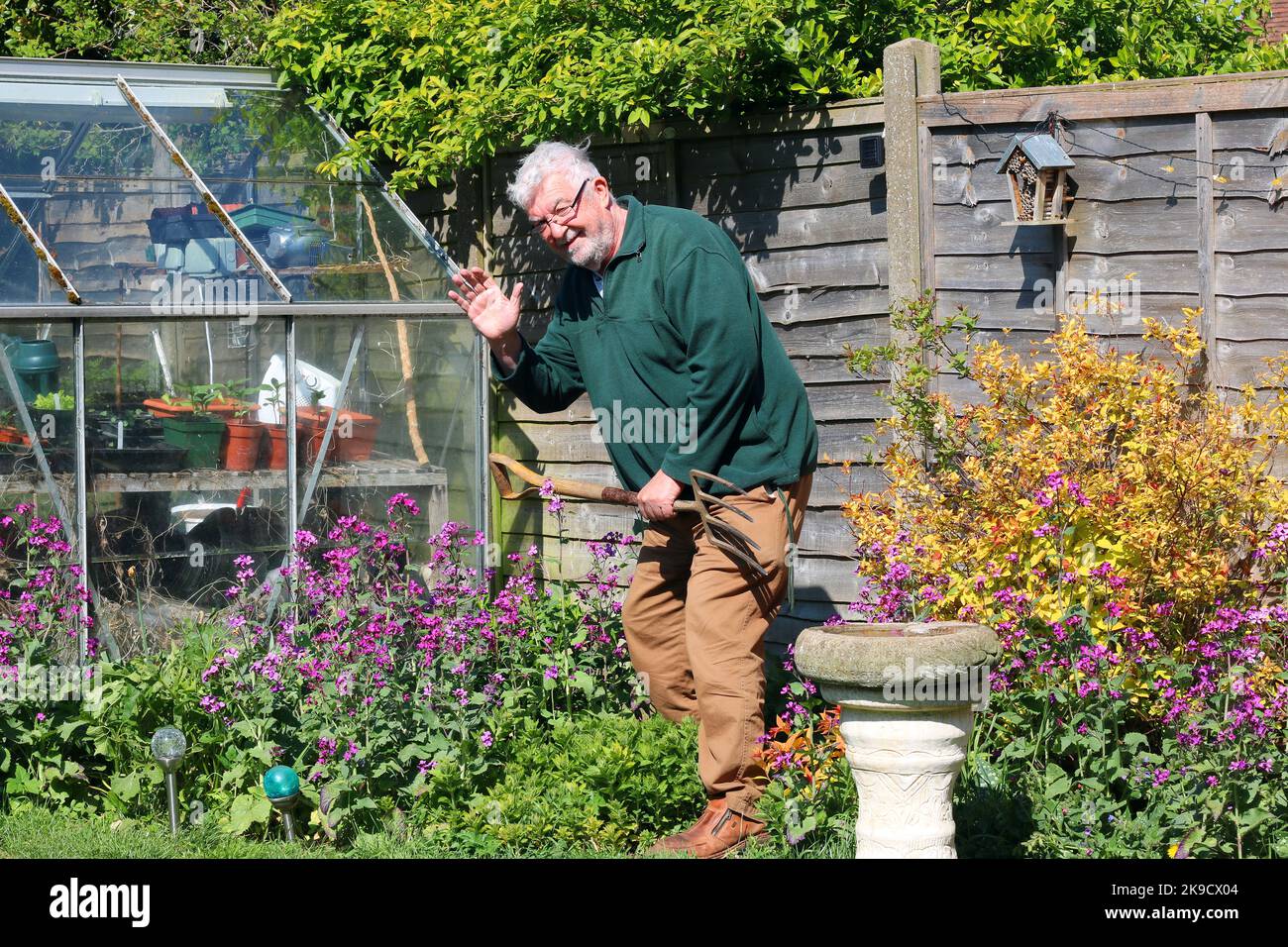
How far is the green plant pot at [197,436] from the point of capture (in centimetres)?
591

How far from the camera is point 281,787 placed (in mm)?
4512

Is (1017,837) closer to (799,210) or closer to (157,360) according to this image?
(799,210)

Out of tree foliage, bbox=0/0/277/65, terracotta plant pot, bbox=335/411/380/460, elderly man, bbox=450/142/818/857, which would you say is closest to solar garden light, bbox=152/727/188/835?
elderly man, bbox=450/142/818/857

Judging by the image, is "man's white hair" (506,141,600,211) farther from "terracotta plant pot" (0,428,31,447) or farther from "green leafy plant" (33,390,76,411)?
"terracotta plant pot" (0,428,31,447)

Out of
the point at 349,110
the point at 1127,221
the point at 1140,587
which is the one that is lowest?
the point at 1140,587

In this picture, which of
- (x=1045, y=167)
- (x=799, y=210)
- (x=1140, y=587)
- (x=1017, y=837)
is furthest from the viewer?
(x=799, y=210)

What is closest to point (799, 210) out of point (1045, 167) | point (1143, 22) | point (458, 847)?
point (1045, 167)

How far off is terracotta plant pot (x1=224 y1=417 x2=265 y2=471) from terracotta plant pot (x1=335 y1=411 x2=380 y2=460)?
33 cm

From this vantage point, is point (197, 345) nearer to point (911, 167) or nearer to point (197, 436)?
point (197, 436)

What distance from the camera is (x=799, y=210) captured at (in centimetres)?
566

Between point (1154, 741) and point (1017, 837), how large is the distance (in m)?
0.75

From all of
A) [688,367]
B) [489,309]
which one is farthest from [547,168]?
[688,367]

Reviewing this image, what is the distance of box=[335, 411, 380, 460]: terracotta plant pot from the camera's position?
6.19 metres

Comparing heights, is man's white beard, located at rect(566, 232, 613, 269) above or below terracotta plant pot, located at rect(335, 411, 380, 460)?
above
